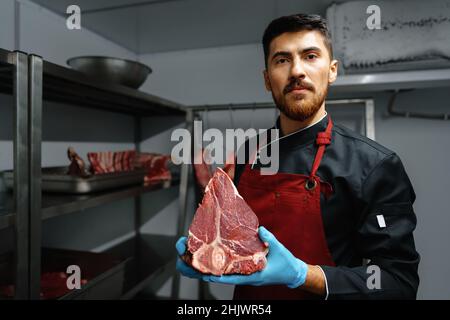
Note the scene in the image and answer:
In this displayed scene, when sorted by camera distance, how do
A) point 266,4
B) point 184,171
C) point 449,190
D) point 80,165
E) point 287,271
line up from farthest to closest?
point 184,171 → point 449,190 → point 266,4 → point 80,165 → point 287,271

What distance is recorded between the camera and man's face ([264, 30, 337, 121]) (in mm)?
859

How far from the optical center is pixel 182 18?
5.15ft

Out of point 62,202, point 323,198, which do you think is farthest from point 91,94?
point 323,198

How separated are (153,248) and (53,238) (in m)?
0.59

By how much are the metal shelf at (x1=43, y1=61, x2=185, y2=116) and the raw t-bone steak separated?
601mm

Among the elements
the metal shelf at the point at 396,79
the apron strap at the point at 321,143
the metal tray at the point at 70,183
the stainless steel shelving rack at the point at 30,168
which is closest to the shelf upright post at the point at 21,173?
the stainless steel shelving rack at the point at 30,168

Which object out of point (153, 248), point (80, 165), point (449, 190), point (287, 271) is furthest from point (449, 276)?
point (80, 165)

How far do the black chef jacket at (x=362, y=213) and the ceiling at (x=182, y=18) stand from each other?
0.81m

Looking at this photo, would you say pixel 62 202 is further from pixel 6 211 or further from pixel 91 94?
pixel 91 94

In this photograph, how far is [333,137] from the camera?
3.17ft

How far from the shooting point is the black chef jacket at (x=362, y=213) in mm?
805

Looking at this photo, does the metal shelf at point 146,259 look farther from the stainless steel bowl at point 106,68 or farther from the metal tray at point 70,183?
the stainless steel bowl at point 106,68

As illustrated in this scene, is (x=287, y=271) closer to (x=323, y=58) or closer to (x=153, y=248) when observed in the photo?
(x=323, y=58)
